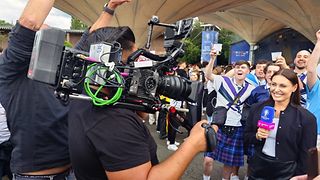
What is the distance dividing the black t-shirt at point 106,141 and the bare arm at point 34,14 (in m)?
0.59

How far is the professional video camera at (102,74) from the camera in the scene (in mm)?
1524

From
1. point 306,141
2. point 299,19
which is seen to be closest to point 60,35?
point 306,141

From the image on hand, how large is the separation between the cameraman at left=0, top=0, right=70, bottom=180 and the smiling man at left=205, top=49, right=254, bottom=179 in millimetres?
2870

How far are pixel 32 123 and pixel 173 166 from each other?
1119 millimetres

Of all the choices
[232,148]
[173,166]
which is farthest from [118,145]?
[232,148]

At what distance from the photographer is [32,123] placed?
2199 millimetres

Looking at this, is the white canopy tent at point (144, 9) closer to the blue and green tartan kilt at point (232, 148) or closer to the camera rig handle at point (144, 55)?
the blue and green tartan kilt at point (232, 148)

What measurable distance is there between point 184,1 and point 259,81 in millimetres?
10812

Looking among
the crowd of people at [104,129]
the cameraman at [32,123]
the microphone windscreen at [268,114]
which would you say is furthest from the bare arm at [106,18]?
the microphone windscreen at [268,114]

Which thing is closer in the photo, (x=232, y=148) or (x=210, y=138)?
(x=210, y=138)

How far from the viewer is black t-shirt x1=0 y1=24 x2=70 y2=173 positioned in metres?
2.14

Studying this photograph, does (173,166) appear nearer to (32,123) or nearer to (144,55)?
(144,55)

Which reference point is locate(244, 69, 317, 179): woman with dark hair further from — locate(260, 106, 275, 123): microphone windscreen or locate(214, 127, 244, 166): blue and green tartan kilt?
locate(214, 127, 244, 166): blue and green tartan kilt

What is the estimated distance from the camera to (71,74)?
1.56 m
